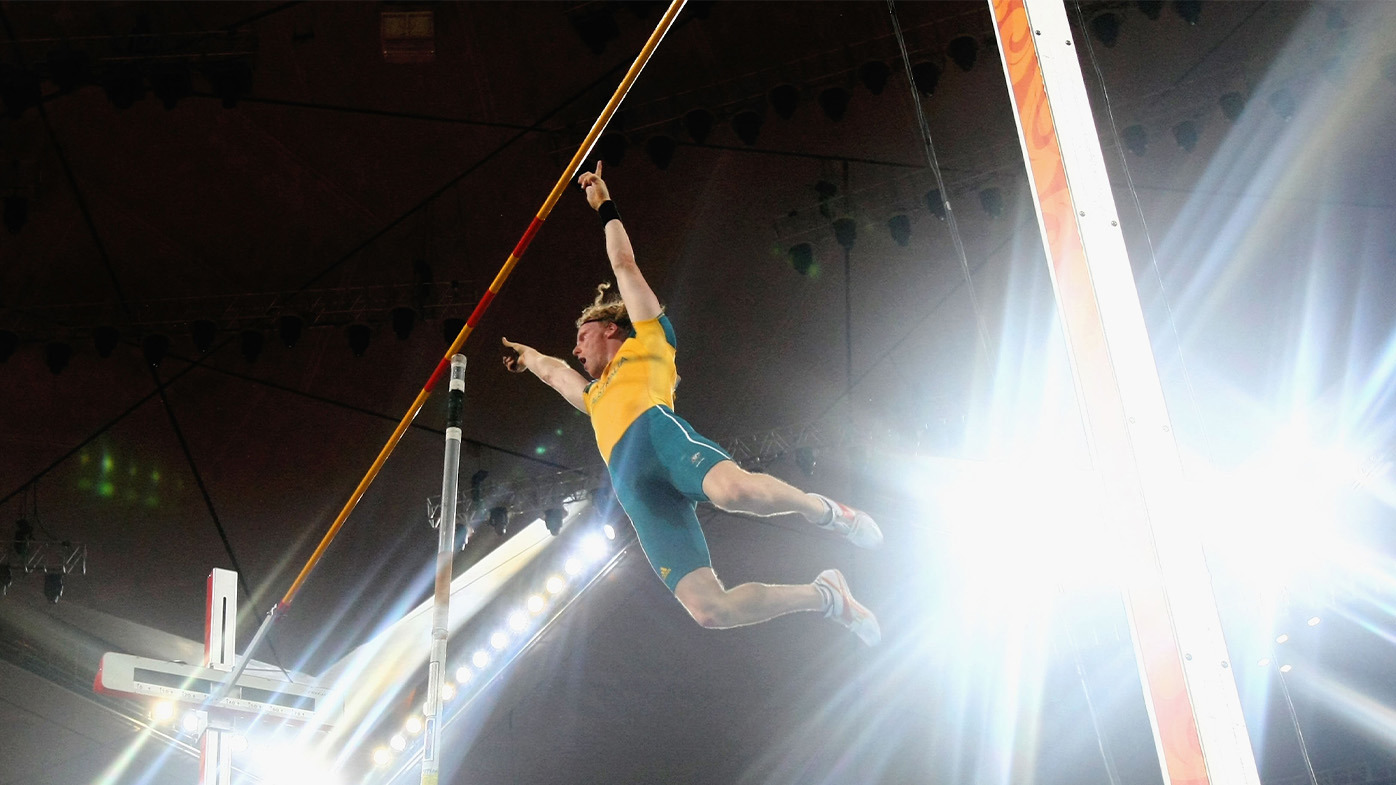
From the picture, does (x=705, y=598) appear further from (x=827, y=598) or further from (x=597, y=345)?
(x=597, y=345)

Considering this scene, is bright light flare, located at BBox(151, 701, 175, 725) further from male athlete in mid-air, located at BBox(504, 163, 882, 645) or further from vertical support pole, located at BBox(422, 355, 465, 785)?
male athlete in mid-air, located at BBox(504, 163, 882, 645)

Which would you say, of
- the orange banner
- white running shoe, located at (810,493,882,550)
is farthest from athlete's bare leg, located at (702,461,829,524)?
the orange banner

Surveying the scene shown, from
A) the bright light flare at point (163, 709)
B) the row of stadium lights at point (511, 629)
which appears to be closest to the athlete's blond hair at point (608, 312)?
the bright light flare at point (163, 709)

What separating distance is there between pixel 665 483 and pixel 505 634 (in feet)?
16.5

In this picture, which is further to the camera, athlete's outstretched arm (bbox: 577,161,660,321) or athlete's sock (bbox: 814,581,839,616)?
athlete's sock (bbox: 814,581,839,616)

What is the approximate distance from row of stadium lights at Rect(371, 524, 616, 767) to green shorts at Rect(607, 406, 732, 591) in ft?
13.2

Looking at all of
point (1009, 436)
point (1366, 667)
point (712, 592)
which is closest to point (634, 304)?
point (712, 592)

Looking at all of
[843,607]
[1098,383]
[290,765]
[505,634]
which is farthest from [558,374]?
[290,765]

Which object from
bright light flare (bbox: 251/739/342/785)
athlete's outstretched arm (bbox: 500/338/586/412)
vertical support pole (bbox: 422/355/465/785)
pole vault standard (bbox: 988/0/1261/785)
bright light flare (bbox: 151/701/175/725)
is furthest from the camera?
bright light flare (bbox: 251/739/342/785)

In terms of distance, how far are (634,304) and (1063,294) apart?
9.04 ft

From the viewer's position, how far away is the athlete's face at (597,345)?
14.9ft

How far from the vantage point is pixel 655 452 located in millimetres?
4176

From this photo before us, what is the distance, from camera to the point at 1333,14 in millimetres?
5762

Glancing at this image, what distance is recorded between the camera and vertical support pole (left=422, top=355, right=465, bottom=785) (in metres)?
3.00
